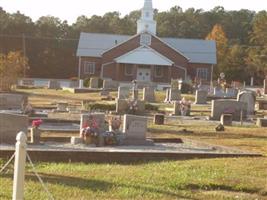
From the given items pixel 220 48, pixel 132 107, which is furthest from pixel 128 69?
pixel 132 107

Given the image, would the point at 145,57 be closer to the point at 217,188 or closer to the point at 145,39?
the point at 145,39

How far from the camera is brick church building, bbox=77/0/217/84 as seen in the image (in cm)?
7444

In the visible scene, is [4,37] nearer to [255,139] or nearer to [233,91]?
[233,91]

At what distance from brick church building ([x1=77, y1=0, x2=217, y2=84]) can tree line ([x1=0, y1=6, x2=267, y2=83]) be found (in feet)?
17.0

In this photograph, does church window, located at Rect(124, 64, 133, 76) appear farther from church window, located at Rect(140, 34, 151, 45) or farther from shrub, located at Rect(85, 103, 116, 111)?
shrub, located at Rect(85, 103, 116, 111)

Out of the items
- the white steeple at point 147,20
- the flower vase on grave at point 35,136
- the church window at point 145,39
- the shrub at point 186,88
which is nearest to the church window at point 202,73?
the church window at point 145,39

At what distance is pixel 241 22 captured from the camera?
10581 centimetres

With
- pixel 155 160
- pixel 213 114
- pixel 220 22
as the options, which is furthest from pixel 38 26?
pixel 155 160

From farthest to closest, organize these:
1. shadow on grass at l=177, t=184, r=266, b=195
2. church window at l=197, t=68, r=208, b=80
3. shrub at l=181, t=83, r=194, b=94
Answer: church window at l=197, t=68, r=208, b=80, shrub at l=181, t=83, r=194, b=94, shadow on grass at l=177, t=184, r=266, b=195

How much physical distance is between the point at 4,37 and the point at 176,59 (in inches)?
947

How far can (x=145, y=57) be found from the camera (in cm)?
7400

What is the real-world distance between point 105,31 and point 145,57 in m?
31.6

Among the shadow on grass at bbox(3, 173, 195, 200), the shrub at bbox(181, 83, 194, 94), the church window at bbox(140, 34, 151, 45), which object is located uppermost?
the church window at bbox(140, 34, 151, 45)

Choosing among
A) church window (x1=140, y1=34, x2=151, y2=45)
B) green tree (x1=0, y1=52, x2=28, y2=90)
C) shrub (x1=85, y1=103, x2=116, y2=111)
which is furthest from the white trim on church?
shrub (x1=85, y1=103, x2=116, y2=111)
